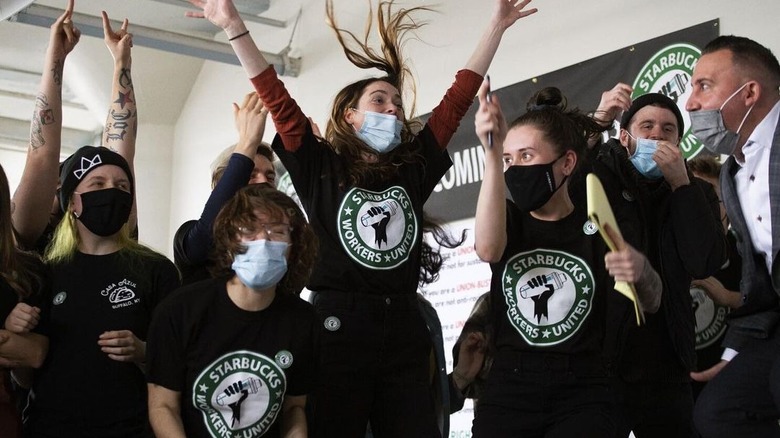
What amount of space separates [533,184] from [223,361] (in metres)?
1.10

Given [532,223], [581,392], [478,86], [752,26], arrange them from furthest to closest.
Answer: [752,26], [478,86], [532,223], [581,392]

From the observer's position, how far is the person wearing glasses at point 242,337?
299 centimetres

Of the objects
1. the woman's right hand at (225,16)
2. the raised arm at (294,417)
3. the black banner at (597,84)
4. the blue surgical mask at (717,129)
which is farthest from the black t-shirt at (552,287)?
the black banner at (597,84)

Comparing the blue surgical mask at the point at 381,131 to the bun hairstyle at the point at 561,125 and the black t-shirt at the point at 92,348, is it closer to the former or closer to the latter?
the bun hairstyle at the point at 561,125

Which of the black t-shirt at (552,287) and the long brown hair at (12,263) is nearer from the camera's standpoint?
the long brown hair at (12,263)

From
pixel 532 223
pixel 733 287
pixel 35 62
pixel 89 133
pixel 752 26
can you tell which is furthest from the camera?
pixel 89 133

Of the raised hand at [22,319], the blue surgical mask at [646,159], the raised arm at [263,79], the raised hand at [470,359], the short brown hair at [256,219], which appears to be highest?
the raised arm at [263,79]

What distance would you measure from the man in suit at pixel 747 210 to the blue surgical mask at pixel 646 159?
0.28m

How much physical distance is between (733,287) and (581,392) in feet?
4.35

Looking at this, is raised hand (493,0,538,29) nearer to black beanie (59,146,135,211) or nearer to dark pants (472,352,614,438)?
dark pants (472,352,614,438)

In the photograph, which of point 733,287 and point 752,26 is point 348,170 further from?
point 752,26

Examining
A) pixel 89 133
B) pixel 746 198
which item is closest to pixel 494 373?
pixel 746 198

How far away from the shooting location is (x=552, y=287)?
3.30 meters

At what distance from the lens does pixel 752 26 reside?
5.47 meters
